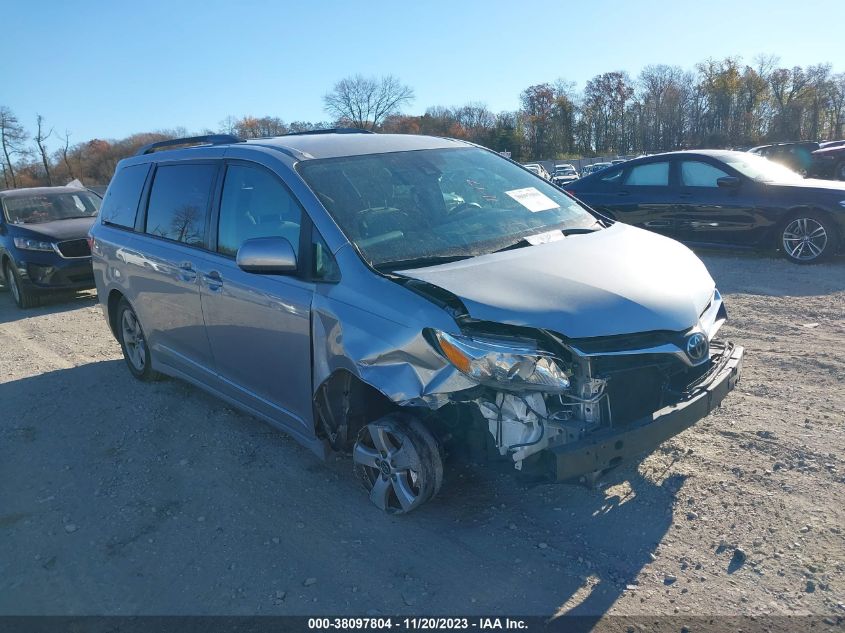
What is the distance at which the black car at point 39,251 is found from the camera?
1002 centimetres

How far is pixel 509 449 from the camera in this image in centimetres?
294

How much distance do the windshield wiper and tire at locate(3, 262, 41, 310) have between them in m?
8.92

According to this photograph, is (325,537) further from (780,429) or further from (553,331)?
(780,429)

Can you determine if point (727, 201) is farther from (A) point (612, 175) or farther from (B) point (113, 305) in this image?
(B) point (113, 305)

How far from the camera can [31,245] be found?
399 inches

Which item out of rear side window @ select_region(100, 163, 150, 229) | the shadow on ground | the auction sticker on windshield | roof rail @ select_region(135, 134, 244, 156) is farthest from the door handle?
the shadow on ground

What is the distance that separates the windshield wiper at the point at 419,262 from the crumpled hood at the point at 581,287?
0.06 meters

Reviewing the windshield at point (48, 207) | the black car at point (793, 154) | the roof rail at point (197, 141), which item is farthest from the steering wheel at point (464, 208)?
the black car at point (793, 154)

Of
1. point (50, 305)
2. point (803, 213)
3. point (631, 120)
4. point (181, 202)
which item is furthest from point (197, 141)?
point (631, 120)

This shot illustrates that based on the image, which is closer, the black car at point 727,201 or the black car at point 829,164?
the black car at point 727,201

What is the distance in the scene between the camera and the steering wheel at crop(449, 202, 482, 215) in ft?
13.0

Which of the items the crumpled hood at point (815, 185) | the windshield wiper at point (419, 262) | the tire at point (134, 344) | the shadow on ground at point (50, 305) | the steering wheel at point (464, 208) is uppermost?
the steering wheel at point (464, 208)

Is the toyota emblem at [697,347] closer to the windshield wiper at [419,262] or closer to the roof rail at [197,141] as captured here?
the windshield wiper at [419,262]

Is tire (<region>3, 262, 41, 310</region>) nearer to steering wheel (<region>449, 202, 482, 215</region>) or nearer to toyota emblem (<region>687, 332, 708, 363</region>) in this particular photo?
steering wheel (<region>449, 202, 482, 215</region>)
